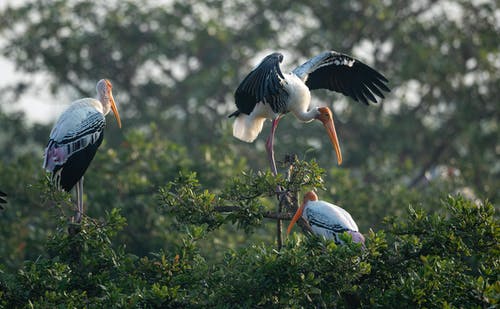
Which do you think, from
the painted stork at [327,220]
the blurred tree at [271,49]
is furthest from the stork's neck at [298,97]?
the blurred tree at [271,49]

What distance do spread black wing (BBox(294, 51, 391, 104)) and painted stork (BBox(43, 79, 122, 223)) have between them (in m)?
2.06

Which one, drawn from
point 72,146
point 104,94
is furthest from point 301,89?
point 72,146

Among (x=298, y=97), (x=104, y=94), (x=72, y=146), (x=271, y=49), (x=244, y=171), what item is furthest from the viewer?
(x=271, y=49)

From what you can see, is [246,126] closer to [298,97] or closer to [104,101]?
[298,97]

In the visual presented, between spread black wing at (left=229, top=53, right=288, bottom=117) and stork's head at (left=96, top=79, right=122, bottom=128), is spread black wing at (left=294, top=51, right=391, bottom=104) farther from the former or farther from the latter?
stork's head at (left=96, top=79, right=122, bottom=128)

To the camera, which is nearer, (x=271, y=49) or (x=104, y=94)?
(x=104, y=94)

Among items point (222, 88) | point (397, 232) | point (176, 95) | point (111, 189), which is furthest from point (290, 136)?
point (397, 232)

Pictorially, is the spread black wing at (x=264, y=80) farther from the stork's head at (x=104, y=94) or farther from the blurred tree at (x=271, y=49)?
the blurred tree at (x=271, y=49)

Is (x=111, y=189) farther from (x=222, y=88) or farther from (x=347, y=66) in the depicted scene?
(x=222, y=88)

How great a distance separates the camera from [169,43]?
12.7m

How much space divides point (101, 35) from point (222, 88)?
2.26 meters

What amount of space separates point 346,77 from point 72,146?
9.08 ft

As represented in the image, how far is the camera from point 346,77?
26.0 feet

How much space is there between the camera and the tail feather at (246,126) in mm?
7672
